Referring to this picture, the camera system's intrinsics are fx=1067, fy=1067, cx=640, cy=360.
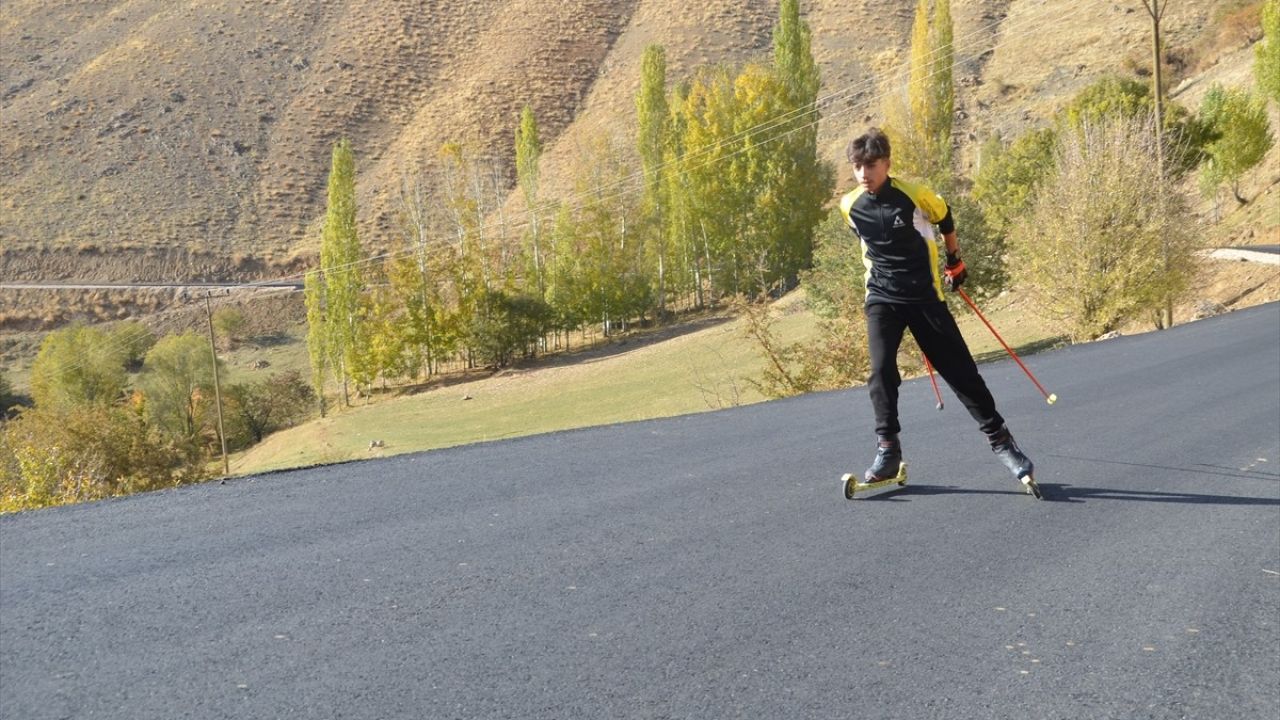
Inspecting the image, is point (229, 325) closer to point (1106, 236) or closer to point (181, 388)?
point (181, 388)

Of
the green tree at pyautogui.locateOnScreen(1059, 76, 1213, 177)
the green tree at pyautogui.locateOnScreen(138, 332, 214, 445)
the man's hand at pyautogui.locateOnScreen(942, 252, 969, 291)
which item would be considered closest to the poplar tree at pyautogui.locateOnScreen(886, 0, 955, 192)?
the green tree at pyautogui.locateOnScreen(1059, 76, 1213, 177)

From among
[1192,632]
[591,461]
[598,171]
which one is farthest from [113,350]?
[1192,632]

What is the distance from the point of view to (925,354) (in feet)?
23.4

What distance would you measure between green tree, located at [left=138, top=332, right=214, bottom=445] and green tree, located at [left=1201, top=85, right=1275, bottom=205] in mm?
55163

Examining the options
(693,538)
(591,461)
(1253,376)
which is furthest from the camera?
(1253,376)

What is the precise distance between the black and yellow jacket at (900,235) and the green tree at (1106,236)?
18612 mm

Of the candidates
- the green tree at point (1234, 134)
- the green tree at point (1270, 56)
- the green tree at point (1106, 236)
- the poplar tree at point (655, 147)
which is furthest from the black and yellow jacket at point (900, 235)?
the poplar tree at point (655, 147)

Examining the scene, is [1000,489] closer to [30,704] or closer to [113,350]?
[30,704]

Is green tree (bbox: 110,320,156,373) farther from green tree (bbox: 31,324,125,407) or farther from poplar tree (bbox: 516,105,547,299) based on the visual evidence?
poplar tree (bbox: 516,105,547,299)

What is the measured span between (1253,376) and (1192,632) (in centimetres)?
972

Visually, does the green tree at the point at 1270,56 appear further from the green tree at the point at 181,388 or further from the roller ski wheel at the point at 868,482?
the green tree at the point at 181,388

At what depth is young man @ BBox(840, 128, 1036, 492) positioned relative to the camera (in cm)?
668

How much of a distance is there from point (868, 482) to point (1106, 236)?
19.4 meters

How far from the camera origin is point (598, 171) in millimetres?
71062
